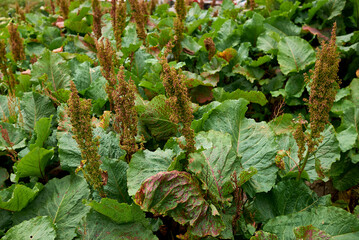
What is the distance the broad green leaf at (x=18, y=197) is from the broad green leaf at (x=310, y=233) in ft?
4.17

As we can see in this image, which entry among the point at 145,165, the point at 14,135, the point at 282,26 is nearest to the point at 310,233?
the point at 145,165

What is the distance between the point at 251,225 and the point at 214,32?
2.17 metres

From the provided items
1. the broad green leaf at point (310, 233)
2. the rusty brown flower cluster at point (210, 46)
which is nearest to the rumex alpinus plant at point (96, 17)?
the rusty brown flower cluster at point (210, 46)

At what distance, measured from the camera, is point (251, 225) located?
1590 mm

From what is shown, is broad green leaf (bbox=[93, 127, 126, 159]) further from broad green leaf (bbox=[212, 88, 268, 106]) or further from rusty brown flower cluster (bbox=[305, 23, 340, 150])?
rusty brown flower cluster (bbox=[305, 23, 340, 150])

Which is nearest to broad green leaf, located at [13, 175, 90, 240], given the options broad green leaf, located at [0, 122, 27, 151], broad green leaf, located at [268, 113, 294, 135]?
broad green leaf, located at [0, 122, 27, 151]

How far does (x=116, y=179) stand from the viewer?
1703 mm

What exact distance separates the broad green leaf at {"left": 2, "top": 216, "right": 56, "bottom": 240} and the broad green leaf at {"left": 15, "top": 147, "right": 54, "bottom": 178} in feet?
1.29

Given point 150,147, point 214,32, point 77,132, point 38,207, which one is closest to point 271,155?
point 150,147

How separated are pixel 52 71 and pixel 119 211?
1610 mm

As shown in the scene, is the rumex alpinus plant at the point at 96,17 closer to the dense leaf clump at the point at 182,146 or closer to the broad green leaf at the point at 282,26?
the dense leaf clump at the point at 182,146

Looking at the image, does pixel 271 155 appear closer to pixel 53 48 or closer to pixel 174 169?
pixel 174 169

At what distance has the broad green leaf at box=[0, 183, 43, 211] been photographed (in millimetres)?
1569

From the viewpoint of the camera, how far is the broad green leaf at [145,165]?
1.59m
